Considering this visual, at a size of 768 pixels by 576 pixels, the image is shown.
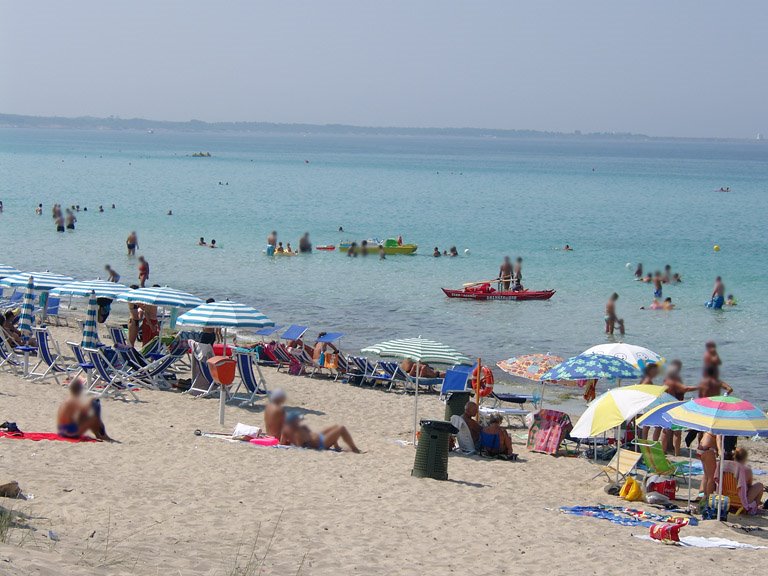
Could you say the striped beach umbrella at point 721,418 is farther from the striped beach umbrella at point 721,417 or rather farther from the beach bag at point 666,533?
the beach bag at point 666,533

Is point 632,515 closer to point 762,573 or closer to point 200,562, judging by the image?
point 762,573

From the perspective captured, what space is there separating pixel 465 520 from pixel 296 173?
343 feet

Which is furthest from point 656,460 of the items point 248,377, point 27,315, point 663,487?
point 27,315

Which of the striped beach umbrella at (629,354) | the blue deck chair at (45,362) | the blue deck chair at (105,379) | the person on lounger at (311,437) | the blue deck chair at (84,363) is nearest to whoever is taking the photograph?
the person on lounger at (311,437)

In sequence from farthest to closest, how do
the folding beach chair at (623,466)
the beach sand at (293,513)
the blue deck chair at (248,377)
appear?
the blue deck chair at (248,377), the folding beach chair at (623,466), the beach sand at (293,513)

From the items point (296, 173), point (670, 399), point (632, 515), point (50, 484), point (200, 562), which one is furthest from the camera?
point (296, 173)

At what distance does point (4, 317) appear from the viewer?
17.1 m

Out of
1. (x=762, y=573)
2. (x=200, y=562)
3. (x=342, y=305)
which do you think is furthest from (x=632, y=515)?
(x=342, y=305)

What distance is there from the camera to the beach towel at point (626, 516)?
388 inches

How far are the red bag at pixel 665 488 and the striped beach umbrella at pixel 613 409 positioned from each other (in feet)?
2.48

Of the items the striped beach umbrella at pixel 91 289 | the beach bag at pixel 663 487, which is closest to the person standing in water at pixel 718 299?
the striped beach umbrella at pixel 91 289

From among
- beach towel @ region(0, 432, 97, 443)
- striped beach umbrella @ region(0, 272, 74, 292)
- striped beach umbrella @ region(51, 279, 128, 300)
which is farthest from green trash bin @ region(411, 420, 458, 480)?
striped beach umbrella @ region(0, 272, 74, 292)

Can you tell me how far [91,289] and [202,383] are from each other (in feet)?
15.5

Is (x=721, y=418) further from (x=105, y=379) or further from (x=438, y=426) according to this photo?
(x=105, y=379)
